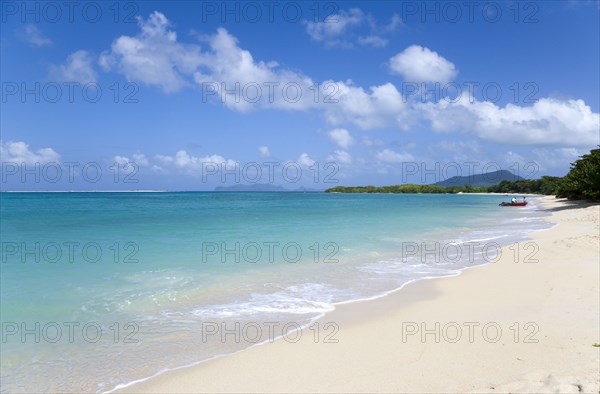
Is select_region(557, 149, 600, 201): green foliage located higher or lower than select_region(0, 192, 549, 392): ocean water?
higher

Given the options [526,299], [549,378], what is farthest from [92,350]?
[526,299]

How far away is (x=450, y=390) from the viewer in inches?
176

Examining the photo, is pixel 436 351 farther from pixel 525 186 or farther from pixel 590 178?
pixel 525 186

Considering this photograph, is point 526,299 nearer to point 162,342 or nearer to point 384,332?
point 384,332

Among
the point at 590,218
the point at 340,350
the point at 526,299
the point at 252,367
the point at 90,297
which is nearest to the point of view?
the point at 252,367

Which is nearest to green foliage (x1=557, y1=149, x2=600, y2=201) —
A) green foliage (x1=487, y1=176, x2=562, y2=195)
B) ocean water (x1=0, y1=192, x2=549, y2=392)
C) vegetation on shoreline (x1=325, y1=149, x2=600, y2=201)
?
vegetation on shoreline (x1=325, y1=149, x2=600, y2=201)

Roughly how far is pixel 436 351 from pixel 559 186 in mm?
70442

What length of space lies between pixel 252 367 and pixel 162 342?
1.90 m

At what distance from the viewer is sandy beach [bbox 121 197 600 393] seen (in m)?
4.70

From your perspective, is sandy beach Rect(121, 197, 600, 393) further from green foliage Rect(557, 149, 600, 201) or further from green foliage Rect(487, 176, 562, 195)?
green foliage Rect(487, 176, 562, 195)

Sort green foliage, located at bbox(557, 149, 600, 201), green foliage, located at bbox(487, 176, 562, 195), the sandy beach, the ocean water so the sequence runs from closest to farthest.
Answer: the sandy beach
the ocean water
green foliage, located at bbox(557, 149, 600, 201)
green foliage, located at bbox(487, 176, 562, 195)

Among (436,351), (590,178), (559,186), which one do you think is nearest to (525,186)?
(559,186)

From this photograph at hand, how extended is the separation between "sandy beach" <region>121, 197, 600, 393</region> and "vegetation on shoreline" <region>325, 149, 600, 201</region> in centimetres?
4049

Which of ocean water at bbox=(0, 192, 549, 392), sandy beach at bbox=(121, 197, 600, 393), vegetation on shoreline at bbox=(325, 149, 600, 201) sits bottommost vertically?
ocean water at bbox=(0, 192, 549, 392)
